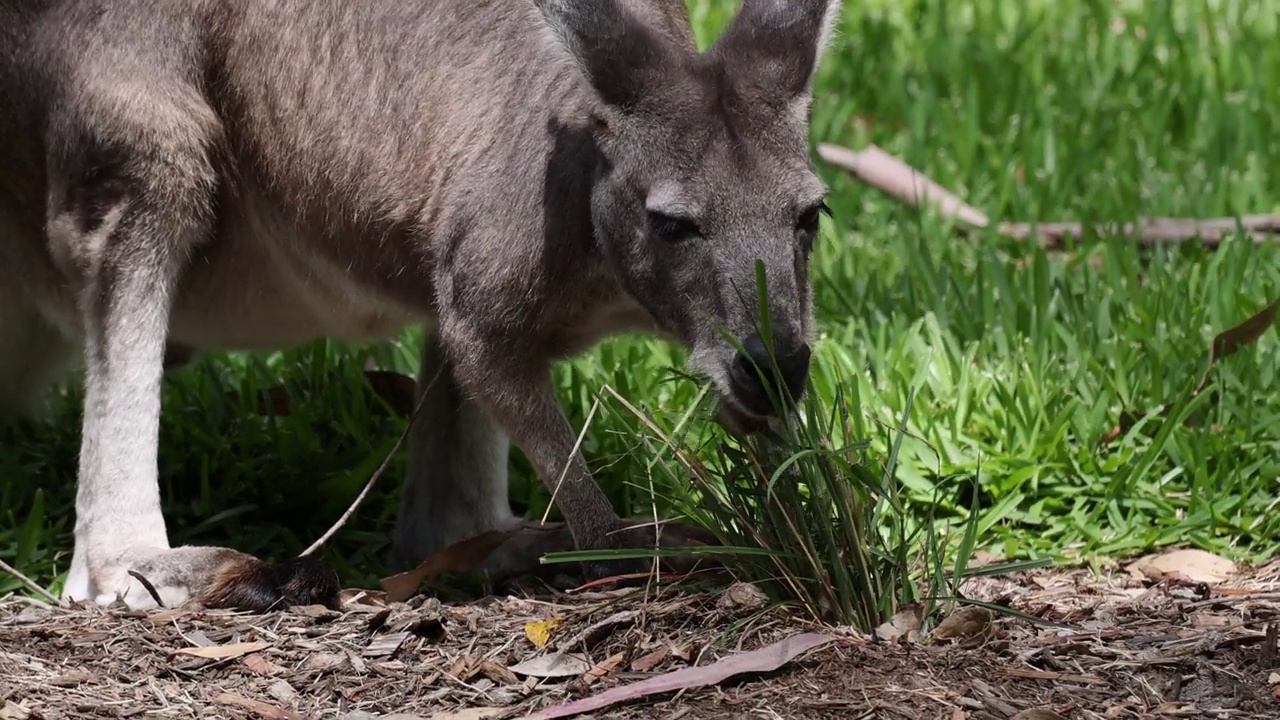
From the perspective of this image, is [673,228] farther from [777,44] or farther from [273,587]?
[273,587]

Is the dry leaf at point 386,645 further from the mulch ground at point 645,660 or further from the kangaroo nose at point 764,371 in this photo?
the kangaroo nose at point 764,371

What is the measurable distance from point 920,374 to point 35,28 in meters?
2.54

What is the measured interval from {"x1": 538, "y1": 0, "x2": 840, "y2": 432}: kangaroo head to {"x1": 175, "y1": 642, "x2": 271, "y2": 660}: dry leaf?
1124 millimetres

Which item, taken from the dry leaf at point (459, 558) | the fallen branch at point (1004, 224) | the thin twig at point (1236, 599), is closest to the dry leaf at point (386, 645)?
the dry leaf at point (459, 558)

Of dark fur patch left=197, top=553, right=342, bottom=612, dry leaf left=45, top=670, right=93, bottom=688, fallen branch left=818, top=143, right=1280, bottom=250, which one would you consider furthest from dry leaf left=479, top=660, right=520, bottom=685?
fallen branch left=818, top=143, right=1280, bottom=250

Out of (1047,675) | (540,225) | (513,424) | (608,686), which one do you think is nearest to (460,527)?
(513,424)

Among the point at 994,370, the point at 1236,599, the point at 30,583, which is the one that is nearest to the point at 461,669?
the point at 30,583

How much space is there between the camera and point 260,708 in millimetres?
3436

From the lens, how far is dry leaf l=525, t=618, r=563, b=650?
3627 millimetres

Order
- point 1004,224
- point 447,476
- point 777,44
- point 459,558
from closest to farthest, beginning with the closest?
point 777,44, point 459,558, point 447,476, point 1004,224

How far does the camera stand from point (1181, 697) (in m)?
3.30

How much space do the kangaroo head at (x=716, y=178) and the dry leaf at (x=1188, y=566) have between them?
125 centimetres

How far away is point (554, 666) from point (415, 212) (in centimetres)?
133

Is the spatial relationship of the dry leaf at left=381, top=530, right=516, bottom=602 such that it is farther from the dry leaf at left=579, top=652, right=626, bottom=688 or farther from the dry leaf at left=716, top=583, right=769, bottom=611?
the dry leaf at left=716, top=583, right=769, bottom=611
